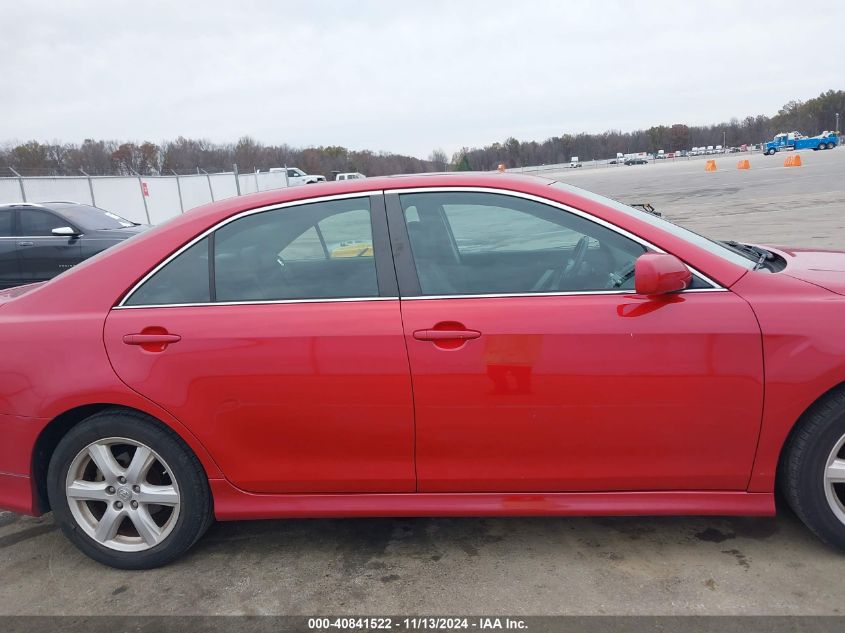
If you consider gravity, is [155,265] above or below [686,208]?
above

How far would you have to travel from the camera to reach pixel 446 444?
2.70 m

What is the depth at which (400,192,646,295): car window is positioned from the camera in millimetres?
2719

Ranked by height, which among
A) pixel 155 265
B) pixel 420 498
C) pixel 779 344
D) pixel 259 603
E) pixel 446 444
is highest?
pixel 155 265

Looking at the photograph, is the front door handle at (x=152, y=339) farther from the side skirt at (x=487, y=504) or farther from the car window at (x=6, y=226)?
the car window at (x=6, y=226)

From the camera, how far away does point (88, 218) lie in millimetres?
11188

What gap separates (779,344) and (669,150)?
14801 cm

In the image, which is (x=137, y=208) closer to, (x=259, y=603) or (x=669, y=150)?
(x=259, y=603)

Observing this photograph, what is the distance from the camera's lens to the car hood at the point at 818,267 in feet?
8.87

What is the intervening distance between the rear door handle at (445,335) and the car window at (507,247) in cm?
18

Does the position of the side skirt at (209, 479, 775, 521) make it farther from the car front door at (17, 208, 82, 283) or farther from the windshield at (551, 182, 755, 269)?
the car front door at (17, 208, 82, 283)

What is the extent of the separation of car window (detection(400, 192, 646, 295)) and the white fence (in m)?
13.9

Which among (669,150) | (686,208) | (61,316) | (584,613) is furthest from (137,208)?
(669,150)

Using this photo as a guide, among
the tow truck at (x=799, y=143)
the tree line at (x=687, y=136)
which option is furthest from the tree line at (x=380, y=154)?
the tow truck at (x=799, y=143)

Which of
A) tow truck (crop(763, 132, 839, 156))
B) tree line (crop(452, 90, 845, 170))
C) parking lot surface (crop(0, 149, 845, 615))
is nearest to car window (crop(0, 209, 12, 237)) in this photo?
parking lot surface (crop(0, 149, 845, 615))
